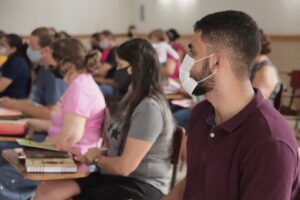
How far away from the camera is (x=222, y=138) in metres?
1.34

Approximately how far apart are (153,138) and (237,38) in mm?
808

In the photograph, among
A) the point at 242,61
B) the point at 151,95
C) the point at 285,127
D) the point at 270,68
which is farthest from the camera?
the point at 270,68

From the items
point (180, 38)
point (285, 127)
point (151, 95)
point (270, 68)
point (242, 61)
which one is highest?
point (242, 61)

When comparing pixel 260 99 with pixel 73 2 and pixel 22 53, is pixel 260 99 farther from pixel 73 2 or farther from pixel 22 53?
pixel 73 2

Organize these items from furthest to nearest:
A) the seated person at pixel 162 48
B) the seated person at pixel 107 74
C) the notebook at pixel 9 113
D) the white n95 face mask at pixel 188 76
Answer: the seated person at pixel 162 48, the seated person at pixel 107 74, the notebook at pixel 9 113, the white n95 face mask at pixel 188 76

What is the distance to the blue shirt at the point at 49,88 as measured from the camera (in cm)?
293

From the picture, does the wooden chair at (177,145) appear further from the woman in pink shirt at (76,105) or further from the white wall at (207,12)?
the white wall at (207,12)

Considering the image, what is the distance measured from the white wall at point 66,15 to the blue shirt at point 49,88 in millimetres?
7130

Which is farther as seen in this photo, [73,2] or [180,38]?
[73,2]

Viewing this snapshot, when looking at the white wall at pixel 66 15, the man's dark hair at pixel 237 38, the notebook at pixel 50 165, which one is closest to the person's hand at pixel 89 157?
the notebook at pixel 50 165

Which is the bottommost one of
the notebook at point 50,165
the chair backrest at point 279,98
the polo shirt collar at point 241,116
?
the chair backrest at point 279,98

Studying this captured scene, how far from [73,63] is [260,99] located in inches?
62.2

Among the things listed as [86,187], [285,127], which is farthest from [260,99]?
[86,187]

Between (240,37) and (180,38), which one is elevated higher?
(240,37)
